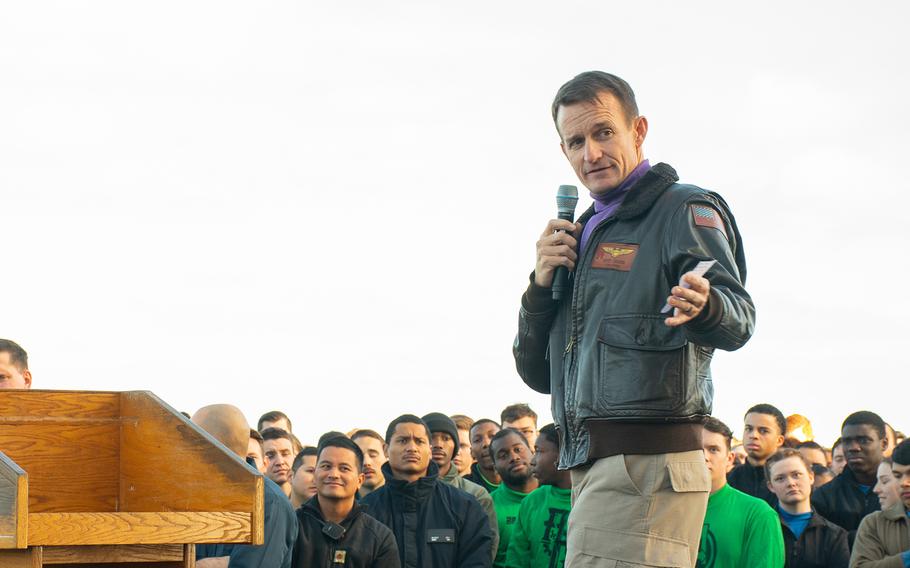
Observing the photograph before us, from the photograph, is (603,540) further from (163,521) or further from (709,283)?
(163,521)

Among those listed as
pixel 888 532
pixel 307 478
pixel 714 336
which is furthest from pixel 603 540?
pixel 307 478

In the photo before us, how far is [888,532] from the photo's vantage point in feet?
26.5

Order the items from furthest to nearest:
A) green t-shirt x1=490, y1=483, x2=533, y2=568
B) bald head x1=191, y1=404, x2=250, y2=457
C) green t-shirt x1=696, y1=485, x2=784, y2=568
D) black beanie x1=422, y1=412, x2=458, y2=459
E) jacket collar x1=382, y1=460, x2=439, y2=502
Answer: black beanie x1=422, y1=412, x2=458, y2=459, green t-shirt x1=490, y1=483, x2=533, y2=568, jacket collar x1=382, y1=460, x2=439, y2=502, green t-shirt x1=696, y1=485, x2=784, y2=568, bald head x1=191, y1=404, x2=250, y2=457

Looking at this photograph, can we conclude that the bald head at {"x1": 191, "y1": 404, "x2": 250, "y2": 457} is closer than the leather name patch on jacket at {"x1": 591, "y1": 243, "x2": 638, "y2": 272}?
No

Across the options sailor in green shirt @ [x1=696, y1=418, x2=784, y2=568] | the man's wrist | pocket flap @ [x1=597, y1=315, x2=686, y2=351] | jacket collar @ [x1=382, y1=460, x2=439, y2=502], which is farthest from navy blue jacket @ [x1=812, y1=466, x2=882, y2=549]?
the man's wrist

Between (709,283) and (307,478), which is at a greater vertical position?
(709,283)

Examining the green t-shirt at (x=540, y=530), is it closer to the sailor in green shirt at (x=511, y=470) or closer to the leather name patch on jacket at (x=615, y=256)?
the sailor in green shirt at (x=511, y=470)

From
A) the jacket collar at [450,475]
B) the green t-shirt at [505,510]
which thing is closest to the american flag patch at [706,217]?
the green t-shirt at [505,510]

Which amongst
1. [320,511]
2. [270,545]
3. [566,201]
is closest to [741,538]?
[320,511]

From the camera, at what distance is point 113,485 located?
4.66m

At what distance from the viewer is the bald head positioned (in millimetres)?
6609

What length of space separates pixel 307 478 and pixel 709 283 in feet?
22.4

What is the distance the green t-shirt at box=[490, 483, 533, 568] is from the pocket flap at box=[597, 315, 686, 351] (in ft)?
20.4

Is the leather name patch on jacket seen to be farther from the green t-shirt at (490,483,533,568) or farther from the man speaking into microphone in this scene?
the green t-shirt at (490,483,533,568)
